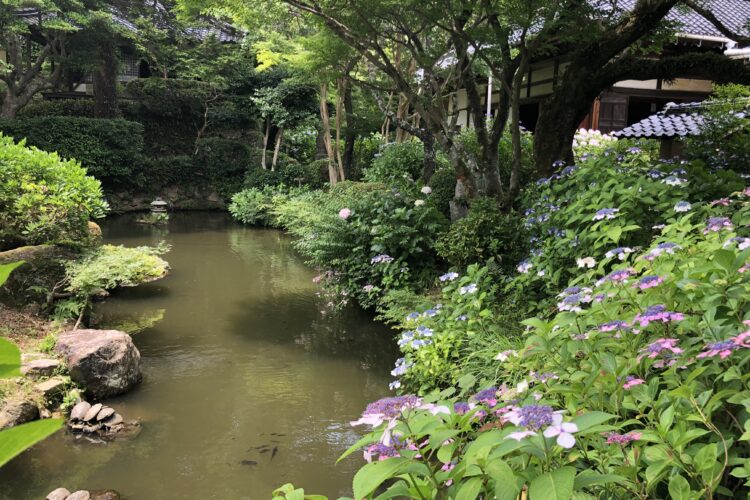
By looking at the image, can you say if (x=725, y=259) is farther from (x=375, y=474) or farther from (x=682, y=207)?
(x=682, y=207)

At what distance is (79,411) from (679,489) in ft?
16.1

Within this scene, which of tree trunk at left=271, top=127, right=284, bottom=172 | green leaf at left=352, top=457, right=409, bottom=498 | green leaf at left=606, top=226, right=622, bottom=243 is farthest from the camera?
tree trunk at left=271, top=127, right=284, bottom=172

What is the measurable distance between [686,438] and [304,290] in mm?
8317

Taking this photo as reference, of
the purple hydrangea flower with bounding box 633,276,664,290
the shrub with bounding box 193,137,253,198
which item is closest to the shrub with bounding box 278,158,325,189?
the shrub with bounding box 193,137,253,198

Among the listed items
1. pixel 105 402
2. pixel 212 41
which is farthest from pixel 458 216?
pixel 212 41

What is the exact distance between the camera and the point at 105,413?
4.91 metres

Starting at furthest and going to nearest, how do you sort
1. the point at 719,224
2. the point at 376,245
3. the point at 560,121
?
the point at 560,121 → the point at 376,245 → the point at 719,224

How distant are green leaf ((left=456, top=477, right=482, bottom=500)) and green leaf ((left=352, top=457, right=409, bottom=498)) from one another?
0.15m

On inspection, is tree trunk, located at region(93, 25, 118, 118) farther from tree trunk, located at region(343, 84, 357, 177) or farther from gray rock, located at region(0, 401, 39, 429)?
gray rock, located at region(0, 401, 39, 429)

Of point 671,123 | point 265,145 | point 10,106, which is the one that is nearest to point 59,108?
point 10,106

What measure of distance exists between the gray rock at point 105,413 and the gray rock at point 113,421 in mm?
32

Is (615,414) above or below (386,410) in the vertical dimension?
below

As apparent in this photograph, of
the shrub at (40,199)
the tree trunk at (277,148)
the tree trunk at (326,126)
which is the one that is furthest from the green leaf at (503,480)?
the tree trunk at (277,148)

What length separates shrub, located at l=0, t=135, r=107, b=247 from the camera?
6949 mm
